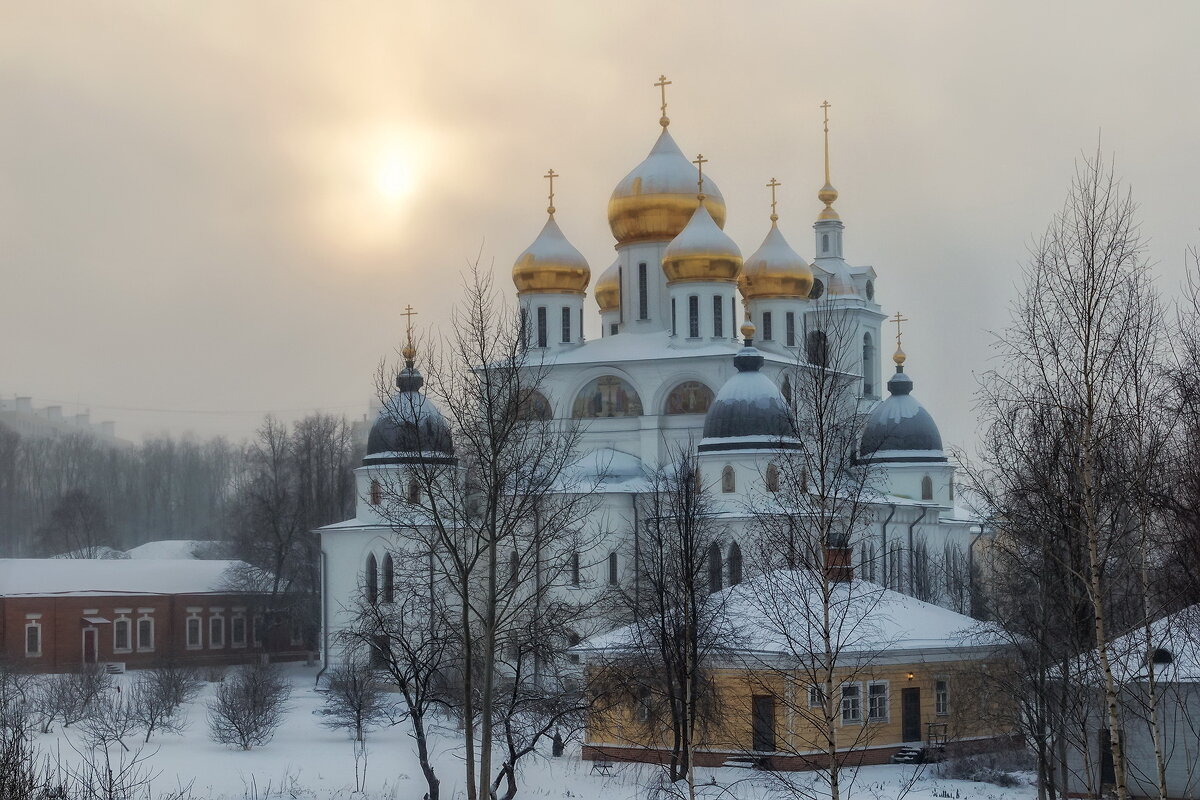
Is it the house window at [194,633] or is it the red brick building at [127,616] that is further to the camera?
the house window at [194,633]

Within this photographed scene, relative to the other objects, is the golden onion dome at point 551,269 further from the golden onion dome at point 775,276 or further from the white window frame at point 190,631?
the white window frame at point 190,631

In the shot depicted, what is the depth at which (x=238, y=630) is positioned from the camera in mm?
46531

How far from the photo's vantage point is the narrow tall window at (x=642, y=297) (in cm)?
4222

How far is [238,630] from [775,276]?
17882mm

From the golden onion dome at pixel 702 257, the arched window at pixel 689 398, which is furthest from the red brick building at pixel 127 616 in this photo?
the golden onion dome at pixel 702 257

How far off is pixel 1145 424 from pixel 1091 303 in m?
2.12

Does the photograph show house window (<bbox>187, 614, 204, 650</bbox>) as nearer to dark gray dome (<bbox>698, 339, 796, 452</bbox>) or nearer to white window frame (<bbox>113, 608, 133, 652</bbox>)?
white window frame (<bbox>113, 608, 133, 652</bbox>)

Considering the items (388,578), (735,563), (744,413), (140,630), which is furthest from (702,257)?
(140,630)

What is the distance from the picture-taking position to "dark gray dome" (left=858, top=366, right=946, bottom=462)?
44.7 m

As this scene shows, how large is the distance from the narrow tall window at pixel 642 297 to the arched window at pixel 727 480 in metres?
7.53

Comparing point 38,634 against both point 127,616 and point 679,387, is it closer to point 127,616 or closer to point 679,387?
point 127,616

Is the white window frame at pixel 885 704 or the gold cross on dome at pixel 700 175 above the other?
the gold cross on dome at pixel 700 175

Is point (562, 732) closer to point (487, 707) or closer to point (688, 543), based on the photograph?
point (688, 543)

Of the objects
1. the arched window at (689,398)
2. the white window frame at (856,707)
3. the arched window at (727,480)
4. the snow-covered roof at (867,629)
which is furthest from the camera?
the arched window at (689,398)
